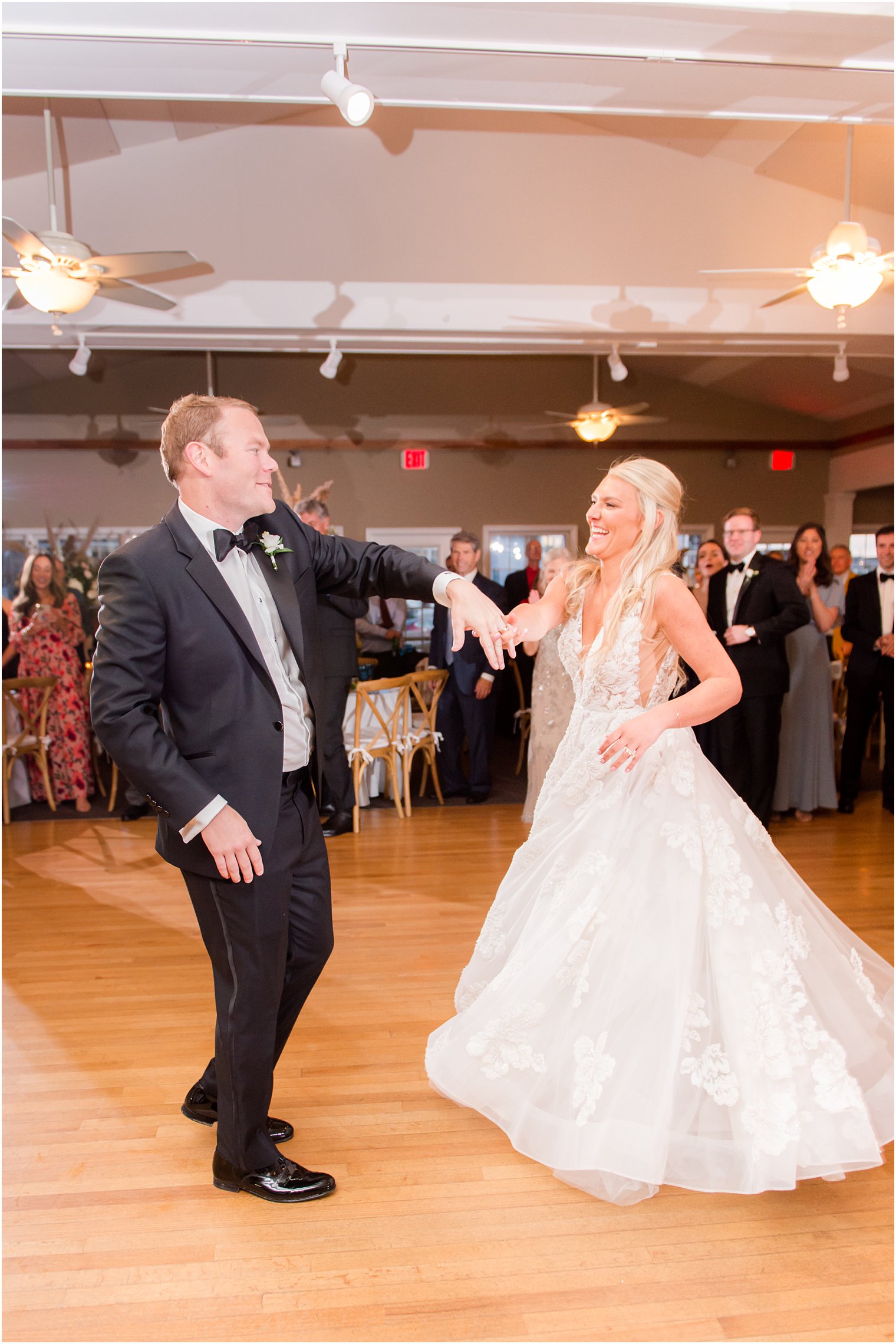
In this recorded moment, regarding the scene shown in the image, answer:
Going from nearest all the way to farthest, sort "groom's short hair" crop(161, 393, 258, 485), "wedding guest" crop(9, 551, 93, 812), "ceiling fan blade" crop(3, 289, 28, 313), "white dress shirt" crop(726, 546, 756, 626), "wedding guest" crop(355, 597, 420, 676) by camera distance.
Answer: "groom's short hair" crop(161, 393, 258, 485) → "ceiling fan blade" crop(3, 289, 28, 313) → "white dress shirt" crop(726, 546, 756, 626) → "wedding guest" crop(9, 551, 93, 812) → "wedding guest" crop(355, 597, 420, 676)

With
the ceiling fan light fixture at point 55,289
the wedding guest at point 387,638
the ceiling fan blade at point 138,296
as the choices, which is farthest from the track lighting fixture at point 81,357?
the wedding guest at point 387,638

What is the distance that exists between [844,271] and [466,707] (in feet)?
10.9

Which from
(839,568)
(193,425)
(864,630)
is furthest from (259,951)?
(839,568)

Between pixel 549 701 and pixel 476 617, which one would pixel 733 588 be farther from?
pixel 476 617

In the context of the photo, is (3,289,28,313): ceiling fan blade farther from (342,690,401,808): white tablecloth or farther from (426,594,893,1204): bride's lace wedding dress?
(426,594,893,1204): bride's lace wedding dress

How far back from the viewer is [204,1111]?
7.77 ft

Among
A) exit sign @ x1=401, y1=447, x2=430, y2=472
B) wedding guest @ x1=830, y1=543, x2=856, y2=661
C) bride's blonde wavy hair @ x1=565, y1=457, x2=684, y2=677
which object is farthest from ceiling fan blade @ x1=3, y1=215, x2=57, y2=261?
wedding guest @ x1=830, y1=543, x2=856, y2=661

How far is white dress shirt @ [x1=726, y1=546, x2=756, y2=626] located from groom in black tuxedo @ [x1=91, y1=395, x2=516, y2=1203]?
351cm

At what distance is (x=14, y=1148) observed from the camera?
2.27 meters

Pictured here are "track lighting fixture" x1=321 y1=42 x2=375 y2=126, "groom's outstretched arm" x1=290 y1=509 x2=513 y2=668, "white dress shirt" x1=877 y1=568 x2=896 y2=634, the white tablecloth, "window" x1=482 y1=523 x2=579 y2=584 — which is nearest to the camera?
"groom's outstretched arm" x1=290 y1=509 x2=513 y2=668

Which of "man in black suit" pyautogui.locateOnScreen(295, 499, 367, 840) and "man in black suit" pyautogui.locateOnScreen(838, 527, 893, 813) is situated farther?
"man in black suit" pyautogui.locateOnScreen(838, 527, 893, 813)

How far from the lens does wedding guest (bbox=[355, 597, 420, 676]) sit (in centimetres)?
677

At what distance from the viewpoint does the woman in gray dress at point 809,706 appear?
5.51 meters

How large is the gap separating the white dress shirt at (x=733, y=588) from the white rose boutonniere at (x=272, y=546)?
3.76m
